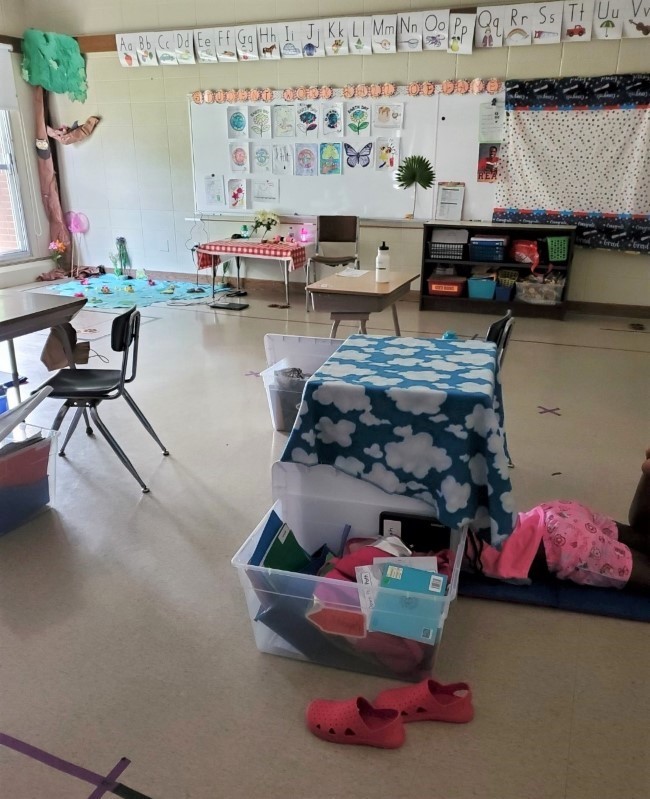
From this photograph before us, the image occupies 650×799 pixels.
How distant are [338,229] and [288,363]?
3.42 metres

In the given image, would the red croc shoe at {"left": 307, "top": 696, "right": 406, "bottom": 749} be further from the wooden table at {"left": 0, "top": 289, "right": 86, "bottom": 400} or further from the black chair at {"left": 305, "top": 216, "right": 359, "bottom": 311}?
the black chair at {"left": 305, "top": 216, "right": 359, "bottom": 311}

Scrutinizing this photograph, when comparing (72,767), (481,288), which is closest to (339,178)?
(481,288)

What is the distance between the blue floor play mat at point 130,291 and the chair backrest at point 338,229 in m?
1.43

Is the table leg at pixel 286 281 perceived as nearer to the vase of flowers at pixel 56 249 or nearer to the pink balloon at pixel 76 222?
the pink balloon at pixel 76 222

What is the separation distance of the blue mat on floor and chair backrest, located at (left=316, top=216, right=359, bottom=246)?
4830 mm

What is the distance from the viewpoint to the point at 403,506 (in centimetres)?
207

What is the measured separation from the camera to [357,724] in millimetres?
1621

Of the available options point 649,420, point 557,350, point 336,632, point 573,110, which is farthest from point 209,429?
point 573,110

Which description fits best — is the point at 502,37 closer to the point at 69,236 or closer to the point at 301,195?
the point at 301,195

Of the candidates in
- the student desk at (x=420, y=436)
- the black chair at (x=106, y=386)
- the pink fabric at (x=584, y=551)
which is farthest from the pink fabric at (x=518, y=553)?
the black chair at (x=106, y=386)

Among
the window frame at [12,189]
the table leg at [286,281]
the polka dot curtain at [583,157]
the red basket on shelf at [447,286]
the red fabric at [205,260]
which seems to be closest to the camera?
the polka dot curtain at [583,157]

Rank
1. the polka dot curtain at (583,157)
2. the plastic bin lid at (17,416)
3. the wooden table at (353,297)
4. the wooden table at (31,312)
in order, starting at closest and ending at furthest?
the plastic bin lid at (17,416) < the wooden table at (31,312) < the wooden table at (353,297) < the polka dot curtain at (583,157)

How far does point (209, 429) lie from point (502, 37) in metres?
4.58

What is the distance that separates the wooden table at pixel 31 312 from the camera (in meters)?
2.76
